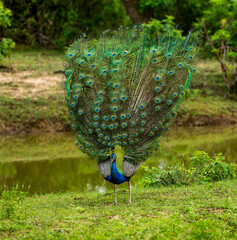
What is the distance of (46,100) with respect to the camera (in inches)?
693

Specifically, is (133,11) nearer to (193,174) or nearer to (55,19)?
(55,19)

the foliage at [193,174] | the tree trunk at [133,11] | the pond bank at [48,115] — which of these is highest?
the tree trunk at [133,11]

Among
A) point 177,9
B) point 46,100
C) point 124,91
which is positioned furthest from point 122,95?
point 177,9

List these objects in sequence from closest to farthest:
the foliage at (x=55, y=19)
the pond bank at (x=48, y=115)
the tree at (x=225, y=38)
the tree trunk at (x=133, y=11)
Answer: the pond bank at (x=48, y=115)
the tree at (x=225, y=38)
the tree trunk at (x=133, y=11)
the foliage at (x=55, y=19)

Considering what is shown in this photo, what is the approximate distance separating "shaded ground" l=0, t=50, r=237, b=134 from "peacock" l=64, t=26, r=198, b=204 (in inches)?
285

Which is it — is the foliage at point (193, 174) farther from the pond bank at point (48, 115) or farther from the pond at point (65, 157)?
the pond bank at point (48, 115)

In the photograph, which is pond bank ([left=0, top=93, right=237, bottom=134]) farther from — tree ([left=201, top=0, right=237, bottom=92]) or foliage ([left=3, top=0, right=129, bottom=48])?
foliage ([left=3, top=0, right=129, bottom=48])

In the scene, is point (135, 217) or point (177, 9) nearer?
point (135, 217)

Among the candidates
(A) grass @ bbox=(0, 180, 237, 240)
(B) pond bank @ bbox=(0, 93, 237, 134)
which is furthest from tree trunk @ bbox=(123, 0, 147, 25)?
(A) grass @ bbox=(0, 180, 237, 240)

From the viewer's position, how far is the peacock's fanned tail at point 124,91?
23.5ft

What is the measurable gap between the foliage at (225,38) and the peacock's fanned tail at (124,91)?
13245 mm

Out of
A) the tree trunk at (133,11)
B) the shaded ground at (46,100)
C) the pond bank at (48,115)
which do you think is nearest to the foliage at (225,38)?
the shaded ground at (46,100)

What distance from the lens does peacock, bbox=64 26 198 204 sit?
7.15m

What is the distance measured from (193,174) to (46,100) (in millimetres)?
9841
